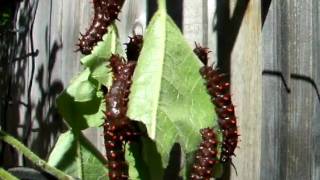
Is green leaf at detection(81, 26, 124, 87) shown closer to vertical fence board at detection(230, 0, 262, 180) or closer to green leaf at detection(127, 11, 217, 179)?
green leaf at detection(127, 11, 217, 179)

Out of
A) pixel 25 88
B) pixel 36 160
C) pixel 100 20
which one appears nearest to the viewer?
pixel 100 20

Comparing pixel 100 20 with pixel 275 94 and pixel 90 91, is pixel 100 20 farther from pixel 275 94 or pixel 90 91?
pixel 275 94

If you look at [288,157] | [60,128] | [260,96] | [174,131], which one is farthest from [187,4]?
[60,128]

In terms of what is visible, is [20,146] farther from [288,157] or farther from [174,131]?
[288,157]

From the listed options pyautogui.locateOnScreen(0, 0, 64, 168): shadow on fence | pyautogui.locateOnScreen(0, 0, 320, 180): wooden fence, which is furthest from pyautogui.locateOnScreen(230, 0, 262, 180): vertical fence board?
pyautogui.locateOnScreen(0, 0, 64, 168): shadow on fence

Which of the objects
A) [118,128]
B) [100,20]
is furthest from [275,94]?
[118,128]

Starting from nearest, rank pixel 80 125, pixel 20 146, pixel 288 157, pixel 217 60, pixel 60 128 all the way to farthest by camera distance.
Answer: pixel 20 146, pixel 80 125, pixel 288 157, pixel 217 60, pixel 60 128
